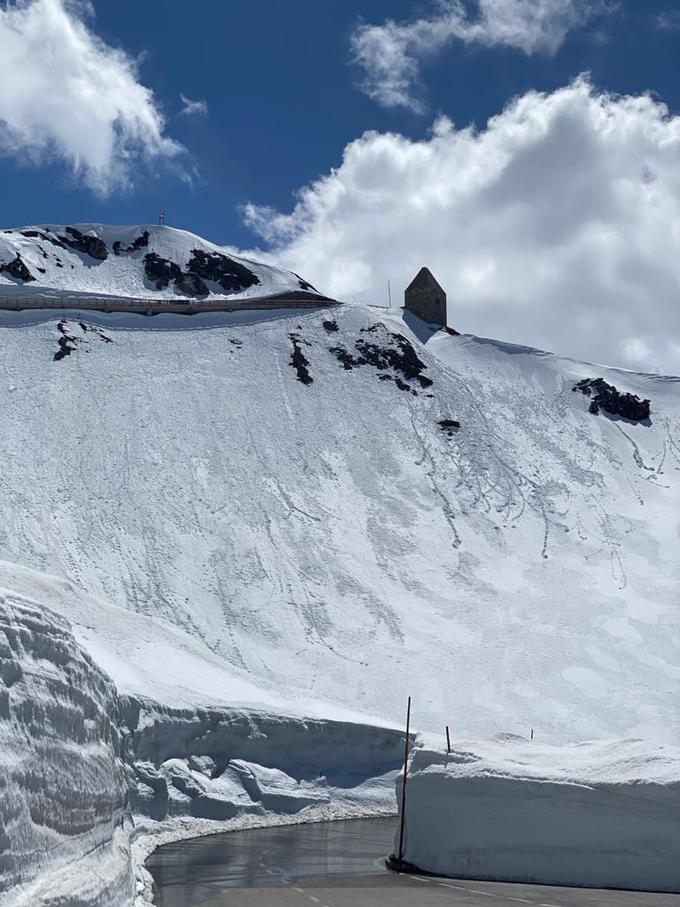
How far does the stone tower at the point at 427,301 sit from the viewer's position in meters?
93.4

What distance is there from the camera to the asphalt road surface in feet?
52.1

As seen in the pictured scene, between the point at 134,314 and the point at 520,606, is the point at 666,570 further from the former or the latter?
the point at 134,314

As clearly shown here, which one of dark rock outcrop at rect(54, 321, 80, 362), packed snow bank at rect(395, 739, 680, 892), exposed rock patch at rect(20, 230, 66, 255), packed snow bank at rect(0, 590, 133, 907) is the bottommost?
packed snow bank at rect(395, 739, 680, 892)

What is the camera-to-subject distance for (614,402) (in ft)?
250

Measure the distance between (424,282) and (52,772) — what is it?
8737 centimetres

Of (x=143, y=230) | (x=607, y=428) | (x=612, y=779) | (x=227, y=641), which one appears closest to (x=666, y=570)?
(x=607, y=428)

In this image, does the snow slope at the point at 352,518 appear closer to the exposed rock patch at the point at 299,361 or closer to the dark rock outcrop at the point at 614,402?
the exposed rock patch at the point at 299,361

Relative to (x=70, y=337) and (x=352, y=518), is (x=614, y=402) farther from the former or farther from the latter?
(x=70, y=337)

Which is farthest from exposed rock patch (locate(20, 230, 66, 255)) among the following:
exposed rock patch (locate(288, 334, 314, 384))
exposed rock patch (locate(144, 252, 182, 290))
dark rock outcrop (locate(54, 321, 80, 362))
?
exposed rock patch (locate(288, 334, 314, 384))

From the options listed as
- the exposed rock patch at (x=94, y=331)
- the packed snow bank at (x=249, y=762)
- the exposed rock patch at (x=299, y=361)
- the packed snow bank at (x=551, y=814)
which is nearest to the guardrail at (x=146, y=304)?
the exposed rock patch at (x=94, y=331)

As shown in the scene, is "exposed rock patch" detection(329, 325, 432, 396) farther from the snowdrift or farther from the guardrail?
the guardrail

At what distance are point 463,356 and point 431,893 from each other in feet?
226

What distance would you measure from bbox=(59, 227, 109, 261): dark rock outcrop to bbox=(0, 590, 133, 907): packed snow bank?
3712 inches

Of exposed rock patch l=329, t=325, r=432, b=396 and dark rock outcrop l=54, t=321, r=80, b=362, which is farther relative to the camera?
exposed rock patch l=329, t=325, r=432, b=396
